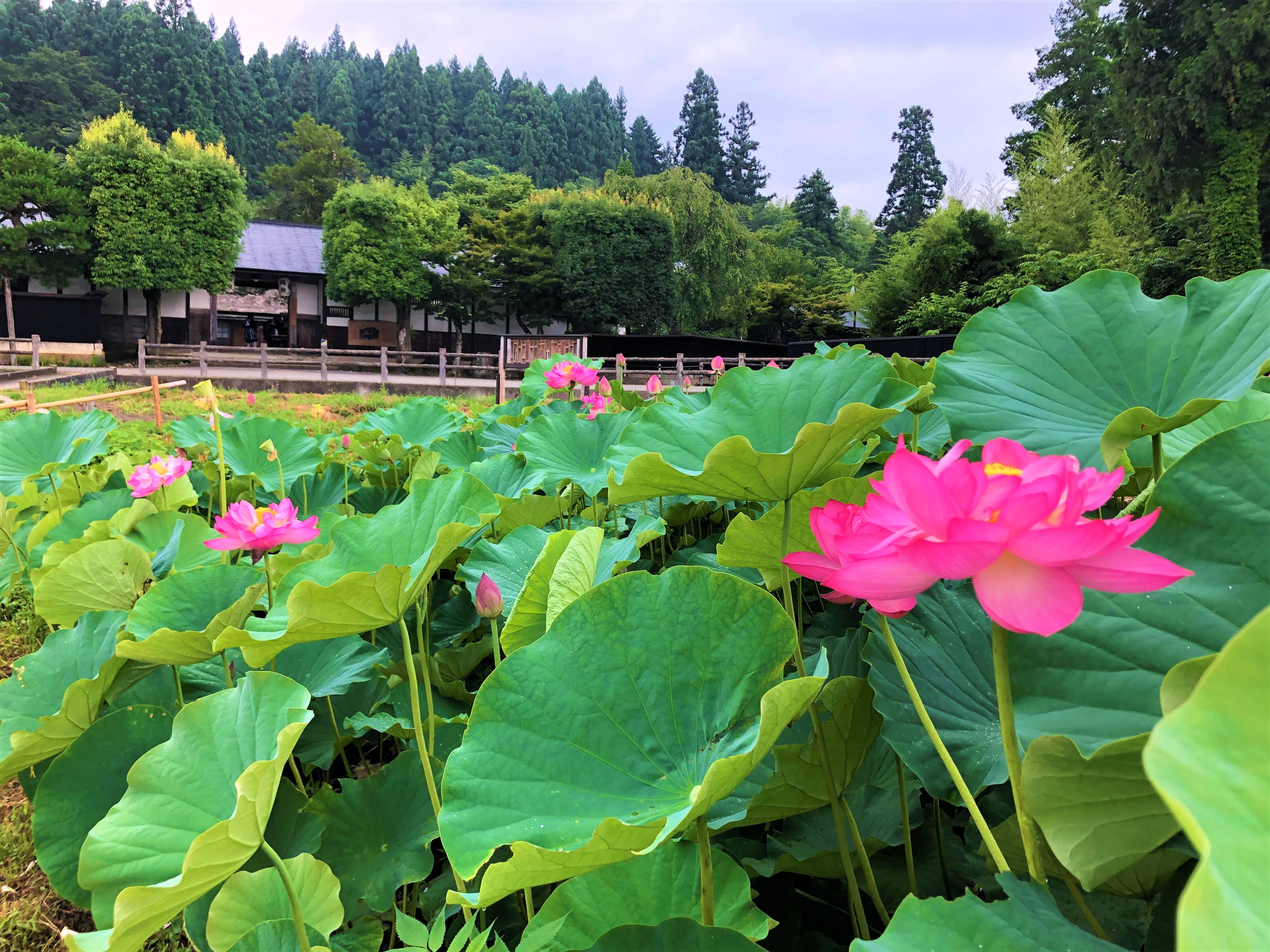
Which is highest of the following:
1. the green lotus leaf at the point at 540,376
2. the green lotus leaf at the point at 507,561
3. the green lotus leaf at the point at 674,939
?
the green lotus leaf at the point at 540,376

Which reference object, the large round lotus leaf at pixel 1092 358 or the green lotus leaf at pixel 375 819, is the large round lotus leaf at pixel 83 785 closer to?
the green lotus leaf at pixel 375 819

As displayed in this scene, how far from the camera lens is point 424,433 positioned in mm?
2051

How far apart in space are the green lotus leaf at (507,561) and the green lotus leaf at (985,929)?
1.97 ft

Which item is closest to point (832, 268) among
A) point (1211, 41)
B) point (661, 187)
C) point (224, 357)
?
point (661, 187)

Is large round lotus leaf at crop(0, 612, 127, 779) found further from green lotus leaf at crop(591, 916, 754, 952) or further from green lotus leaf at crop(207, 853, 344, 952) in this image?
green lotus leaf at crop(591, 916, 754, 952)

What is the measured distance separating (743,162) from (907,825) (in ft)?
118

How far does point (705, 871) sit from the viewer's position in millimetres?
393

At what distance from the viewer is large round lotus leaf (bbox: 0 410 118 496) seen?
2.00m

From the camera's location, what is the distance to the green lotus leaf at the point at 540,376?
2.45m

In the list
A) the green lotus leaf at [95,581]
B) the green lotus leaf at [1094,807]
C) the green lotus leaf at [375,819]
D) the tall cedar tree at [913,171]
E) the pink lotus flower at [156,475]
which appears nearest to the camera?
the green lotus leaf at [1094,807]

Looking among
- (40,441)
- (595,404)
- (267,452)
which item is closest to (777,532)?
(595,404)

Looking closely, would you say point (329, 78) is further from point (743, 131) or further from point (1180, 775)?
point (1180, 775)

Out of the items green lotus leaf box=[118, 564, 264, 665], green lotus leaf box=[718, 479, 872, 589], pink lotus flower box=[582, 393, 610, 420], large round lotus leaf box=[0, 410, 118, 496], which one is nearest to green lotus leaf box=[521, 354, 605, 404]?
pink lotus flower box=[582, 393, 610, 420]

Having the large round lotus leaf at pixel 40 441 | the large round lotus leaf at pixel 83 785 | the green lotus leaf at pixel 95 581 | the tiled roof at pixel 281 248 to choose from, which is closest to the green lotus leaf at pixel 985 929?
the large round lotus leaf at pixel 83 785
